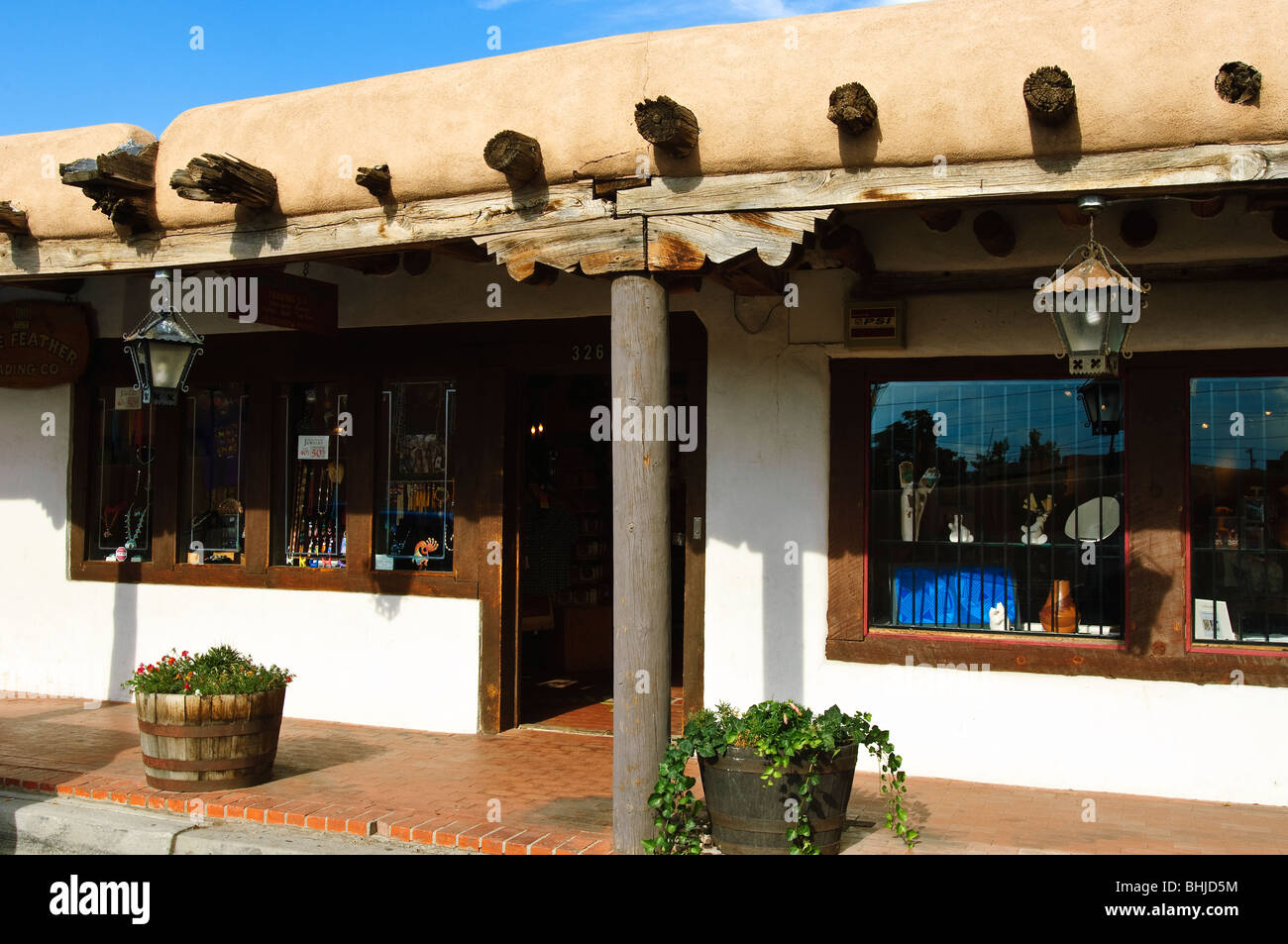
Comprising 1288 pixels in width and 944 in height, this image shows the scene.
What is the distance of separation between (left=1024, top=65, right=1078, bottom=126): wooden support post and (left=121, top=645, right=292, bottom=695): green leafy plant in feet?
16.4

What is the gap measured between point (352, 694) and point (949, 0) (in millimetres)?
6141

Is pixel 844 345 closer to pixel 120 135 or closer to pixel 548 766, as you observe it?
pixel 548 766

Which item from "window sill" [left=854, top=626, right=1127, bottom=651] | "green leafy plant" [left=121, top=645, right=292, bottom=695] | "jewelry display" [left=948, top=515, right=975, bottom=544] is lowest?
"green leafy plant" [left=121, top=645, right=292, bottom=695]

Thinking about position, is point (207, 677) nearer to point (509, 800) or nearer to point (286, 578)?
point (509, 800)

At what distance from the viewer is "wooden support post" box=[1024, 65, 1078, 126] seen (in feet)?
16.5

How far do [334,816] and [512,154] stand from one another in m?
3.49

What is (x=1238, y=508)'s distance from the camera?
6766 millimetres

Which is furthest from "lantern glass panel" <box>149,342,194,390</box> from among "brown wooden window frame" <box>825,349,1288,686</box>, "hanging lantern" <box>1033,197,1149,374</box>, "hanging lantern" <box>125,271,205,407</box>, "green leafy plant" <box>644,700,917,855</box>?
"hanging lantern" <box>1033,197,1149,374</box>

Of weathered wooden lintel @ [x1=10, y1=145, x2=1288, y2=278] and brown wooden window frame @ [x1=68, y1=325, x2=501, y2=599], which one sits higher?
weathered wooden lintel @ [x1=10, y1=145, x2=1288, y2=278]

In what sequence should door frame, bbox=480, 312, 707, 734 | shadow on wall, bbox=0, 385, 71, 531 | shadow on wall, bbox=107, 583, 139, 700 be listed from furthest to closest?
shadow on wall, bbox=0, 385, 71, 531, shadow on wall, bbox=107, 583, 139, 700, door frame, bbox=480, 312, 707, 734

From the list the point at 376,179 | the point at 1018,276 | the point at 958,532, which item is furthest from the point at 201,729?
the point at 1018,276

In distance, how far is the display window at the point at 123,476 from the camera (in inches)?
384

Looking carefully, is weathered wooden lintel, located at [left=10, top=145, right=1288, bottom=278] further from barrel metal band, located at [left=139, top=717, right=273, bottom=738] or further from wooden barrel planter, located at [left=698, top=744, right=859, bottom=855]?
barrel metal band, located at [left=139, top=717, right=273, bottom=738]

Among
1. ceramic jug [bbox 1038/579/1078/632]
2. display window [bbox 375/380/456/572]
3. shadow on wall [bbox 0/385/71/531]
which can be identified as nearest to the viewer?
ceramic jug [bbox 1038/579/1078/632]
